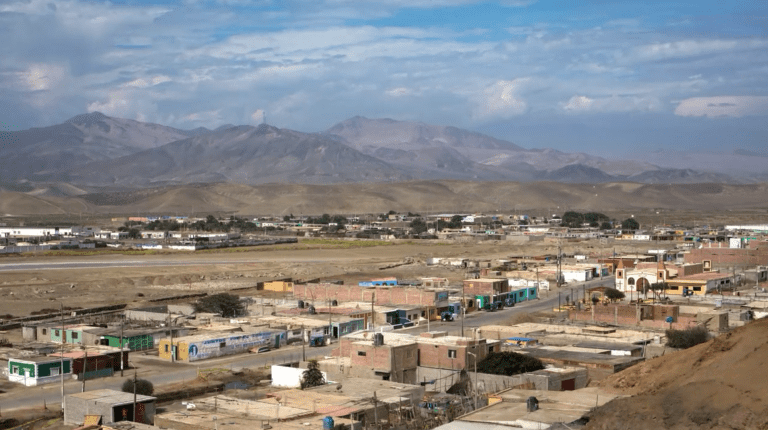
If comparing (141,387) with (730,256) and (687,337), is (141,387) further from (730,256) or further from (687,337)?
(730,256)

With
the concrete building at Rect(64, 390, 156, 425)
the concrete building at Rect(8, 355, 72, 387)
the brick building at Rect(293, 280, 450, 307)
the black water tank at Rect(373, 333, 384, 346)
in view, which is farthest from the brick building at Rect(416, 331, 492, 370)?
the brick building at Rect(293, 280, 450, 307)

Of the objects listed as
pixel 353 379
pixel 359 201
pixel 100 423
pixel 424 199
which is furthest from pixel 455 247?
pixel 424 199

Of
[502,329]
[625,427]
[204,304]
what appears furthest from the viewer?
[204,304]

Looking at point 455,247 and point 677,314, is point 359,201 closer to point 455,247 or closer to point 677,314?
point 455,247

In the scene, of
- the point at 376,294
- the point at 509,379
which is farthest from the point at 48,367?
the point at 376,294

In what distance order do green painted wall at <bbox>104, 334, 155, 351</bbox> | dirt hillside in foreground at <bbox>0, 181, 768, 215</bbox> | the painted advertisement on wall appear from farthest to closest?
dirt hillside in foreground at <bbox>0, 181, 768, 215</bbox>, green painted wall at <bbox>104, 334, 155, 351</bbox>, the painted advertisement on wall

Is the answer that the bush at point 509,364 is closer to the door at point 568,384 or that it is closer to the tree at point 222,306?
the door at point 568,384

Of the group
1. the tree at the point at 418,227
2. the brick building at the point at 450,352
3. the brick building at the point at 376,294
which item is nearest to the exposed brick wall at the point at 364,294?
the brick building at the point at 376,294

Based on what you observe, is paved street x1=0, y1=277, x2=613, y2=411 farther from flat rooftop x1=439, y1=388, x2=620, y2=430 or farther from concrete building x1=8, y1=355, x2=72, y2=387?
flat rooftop x1=439, y1=388, x2=620, y2=430
